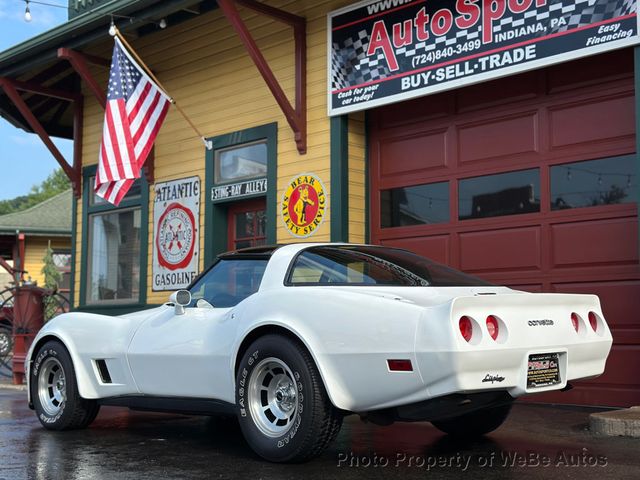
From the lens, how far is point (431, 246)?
9727 mm

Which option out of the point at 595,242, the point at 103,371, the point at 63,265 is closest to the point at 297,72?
the point at 595,242

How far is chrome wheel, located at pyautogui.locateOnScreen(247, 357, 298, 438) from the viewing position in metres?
5.18

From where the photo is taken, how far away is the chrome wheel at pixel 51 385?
691 cm

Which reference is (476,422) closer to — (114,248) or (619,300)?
(619,300)


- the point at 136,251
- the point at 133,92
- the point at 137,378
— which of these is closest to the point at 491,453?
the point at 137,378

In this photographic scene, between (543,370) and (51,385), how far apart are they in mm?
4062

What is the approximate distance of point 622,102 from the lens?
26.9 ft

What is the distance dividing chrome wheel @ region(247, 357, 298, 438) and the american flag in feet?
21.3

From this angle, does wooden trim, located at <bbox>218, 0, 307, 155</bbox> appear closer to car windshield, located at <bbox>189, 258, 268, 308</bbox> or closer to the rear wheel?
car windshield, located at <bbox>189, 258, 268, 308</bbox>

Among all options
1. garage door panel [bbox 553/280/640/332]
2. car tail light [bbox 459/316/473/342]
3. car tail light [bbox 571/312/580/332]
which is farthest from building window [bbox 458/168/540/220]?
car tail light [bbox 459/316/473/342]

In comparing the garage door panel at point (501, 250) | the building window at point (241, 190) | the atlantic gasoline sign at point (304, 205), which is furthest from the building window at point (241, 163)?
the garage door panel at point (501, 250)

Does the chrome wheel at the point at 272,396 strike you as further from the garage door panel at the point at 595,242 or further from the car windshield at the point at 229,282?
the garage door panel at the point at 595,242

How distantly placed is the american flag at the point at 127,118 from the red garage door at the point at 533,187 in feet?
10.3

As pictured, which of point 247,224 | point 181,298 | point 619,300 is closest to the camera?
point 181,298
